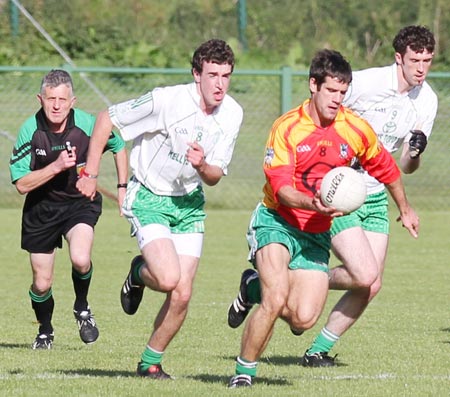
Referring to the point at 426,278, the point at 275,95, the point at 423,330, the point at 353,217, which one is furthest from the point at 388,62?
the point at 353,217

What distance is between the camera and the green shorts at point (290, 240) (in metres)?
7.14

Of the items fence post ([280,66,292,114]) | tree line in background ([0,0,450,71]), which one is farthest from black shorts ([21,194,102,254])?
tree line in background ([0,0,450,71])

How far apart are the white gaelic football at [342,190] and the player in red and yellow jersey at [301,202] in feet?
0.22

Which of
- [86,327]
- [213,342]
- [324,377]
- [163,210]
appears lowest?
[213,342]

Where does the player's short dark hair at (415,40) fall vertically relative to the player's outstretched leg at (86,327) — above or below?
above

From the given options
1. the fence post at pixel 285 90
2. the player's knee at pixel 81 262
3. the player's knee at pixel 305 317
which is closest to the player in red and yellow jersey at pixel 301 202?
the player's knee at pixel 305 317

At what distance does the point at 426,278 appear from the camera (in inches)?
516

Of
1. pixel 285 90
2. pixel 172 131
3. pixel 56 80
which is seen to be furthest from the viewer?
pixel 285 90

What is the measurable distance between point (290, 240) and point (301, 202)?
0.45m

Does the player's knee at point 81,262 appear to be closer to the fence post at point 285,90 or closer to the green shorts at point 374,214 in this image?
the green shorts at point 374,214

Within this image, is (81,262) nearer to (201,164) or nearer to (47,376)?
(47,376)

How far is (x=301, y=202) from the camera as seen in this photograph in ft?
22.2

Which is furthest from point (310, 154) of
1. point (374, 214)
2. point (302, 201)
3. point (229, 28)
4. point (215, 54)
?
point (229, 28)

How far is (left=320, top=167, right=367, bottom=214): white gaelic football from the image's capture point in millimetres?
6695
